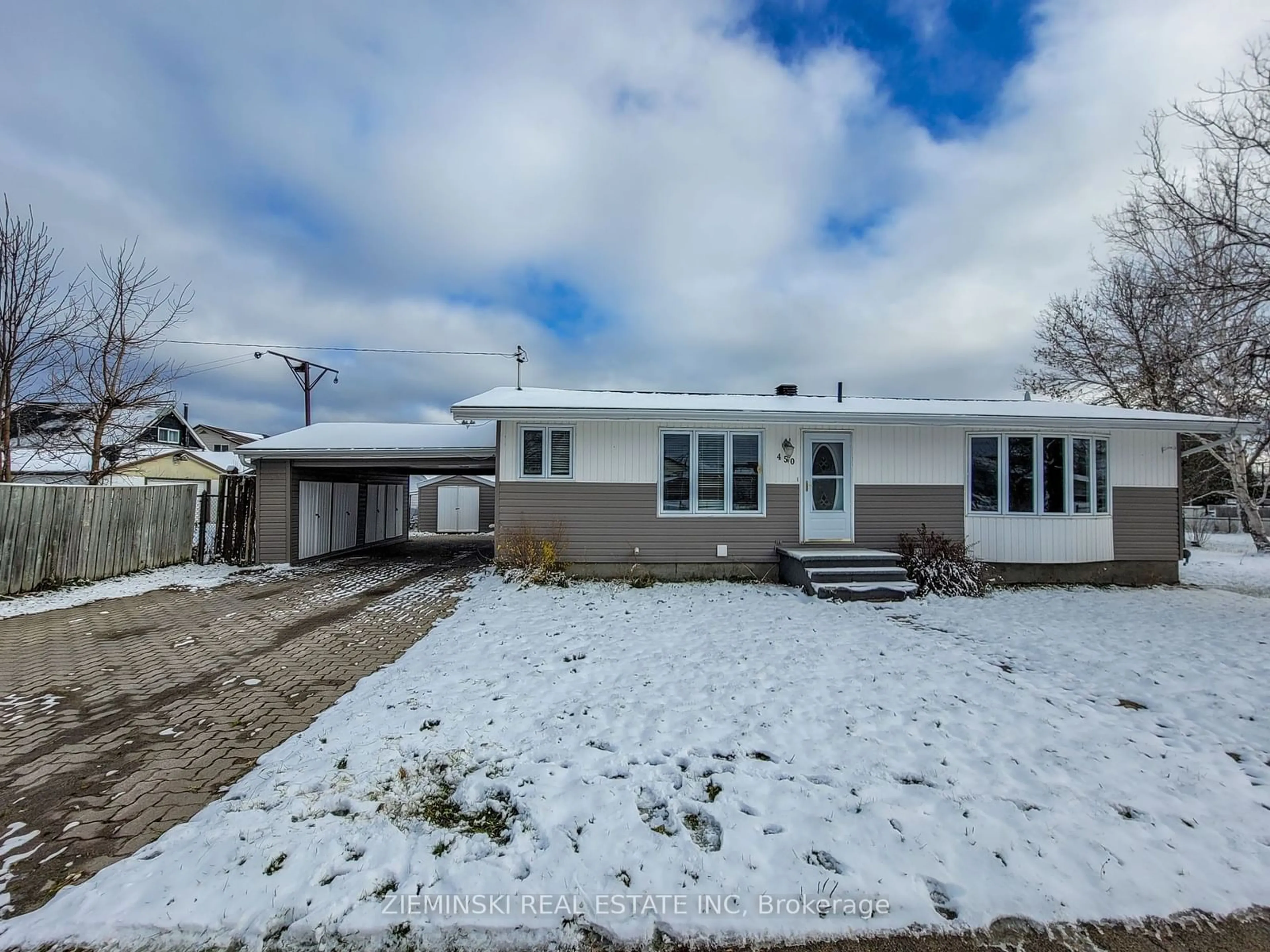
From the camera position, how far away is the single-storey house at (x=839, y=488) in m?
8.98

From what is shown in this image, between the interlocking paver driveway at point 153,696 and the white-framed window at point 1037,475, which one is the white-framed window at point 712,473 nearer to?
the white-framed window at point 1037,475

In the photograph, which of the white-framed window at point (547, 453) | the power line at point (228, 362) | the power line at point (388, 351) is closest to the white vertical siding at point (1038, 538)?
the white-framed window at point (547, 453)

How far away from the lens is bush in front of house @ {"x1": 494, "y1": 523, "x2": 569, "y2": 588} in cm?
859

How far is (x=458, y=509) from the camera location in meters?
22.3

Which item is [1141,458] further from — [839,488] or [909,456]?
[839,488]

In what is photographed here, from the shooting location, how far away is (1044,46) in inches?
317

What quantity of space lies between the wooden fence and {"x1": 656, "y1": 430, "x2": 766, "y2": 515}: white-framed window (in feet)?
33.1

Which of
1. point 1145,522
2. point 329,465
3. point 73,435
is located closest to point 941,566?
point 1145,522

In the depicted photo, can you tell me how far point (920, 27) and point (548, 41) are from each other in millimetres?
5722

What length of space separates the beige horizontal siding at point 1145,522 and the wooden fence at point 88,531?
1835cm

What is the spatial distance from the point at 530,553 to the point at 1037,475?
910 cm

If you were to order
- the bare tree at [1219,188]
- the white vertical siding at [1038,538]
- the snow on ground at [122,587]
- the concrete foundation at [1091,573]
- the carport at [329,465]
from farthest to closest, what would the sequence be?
1. the carport at [329,465]
2. the concrete foundation at [1091,573]
3. the white vertical siding at [1038,538]
4. the snow on ground at [122,587]
5. the bare tree at [1219,188]

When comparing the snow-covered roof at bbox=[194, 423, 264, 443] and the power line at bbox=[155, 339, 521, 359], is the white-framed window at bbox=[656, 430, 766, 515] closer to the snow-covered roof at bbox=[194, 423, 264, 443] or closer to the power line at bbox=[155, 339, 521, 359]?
the power line at bbox=[155, 339, 521, 359]

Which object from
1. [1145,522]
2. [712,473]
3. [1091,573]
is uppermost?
[712,473]
